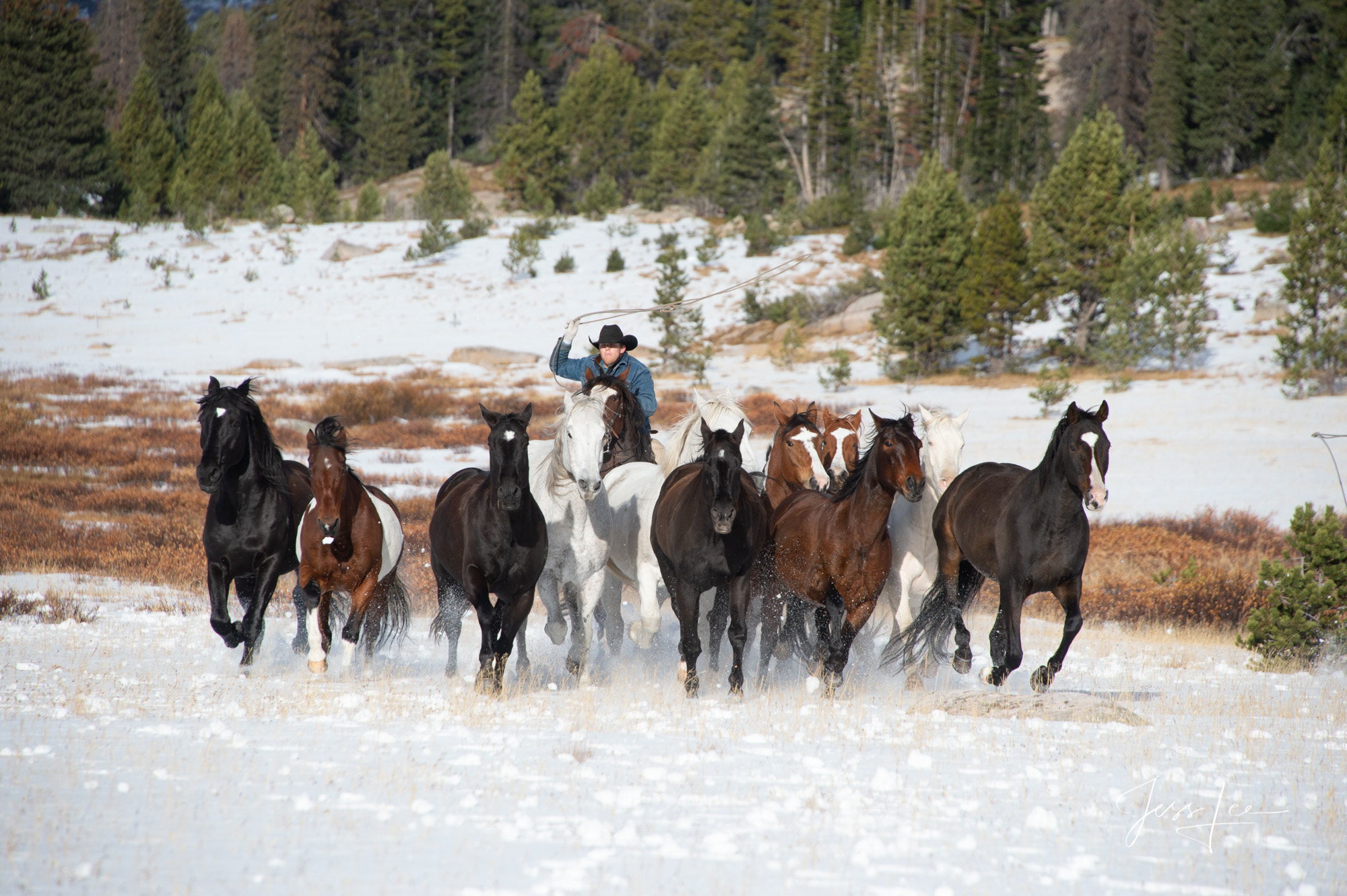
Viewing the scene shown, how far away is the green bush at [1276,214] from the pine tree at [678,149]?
2636 cm

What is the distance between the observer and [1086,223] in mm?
33000

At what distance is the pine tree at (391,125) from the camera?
64812mm

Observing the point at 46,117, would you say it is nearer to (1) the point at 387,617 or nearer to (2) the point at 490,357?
(2) the point at 490,357

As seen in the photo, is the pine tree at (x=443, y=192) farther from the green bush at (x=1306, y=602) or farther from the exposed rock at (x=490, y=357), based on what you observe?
the green bush at (x=1306, y=602)

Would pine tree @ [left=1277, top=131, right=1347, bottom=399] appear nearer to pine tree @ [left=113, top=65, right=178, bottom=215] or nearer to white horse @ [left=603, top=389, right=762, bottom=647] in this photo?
white horse @ [left=603, top=389, right=762, bottom=647]

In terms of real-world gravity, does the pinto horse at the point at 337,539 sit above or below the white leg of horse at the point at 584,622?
above

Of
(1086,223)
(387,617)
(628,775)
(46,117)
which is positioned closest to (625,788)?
(628,775)

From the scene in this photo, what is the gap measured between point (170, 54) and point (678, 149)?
122 ft

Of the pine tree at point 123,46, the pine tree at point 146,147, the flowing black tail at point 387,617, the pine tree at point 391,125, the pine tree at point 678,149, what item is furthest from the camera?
the pine tree at point 123,46

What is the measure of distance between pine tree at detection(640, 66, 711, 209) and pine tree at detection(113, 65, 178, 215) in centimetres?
2472

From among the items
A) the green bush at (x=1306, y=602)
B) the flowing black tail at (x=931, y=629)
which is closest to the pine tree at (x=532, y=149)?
the green bush at (x=1306, y=602)

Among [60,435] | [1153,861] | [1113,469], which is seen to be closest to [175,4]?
[60,435]

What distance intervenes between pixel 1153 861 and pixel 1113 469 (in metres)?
18.0

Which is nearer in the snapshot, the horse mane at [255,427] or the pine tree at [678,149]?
the horse mane at [255,427]
